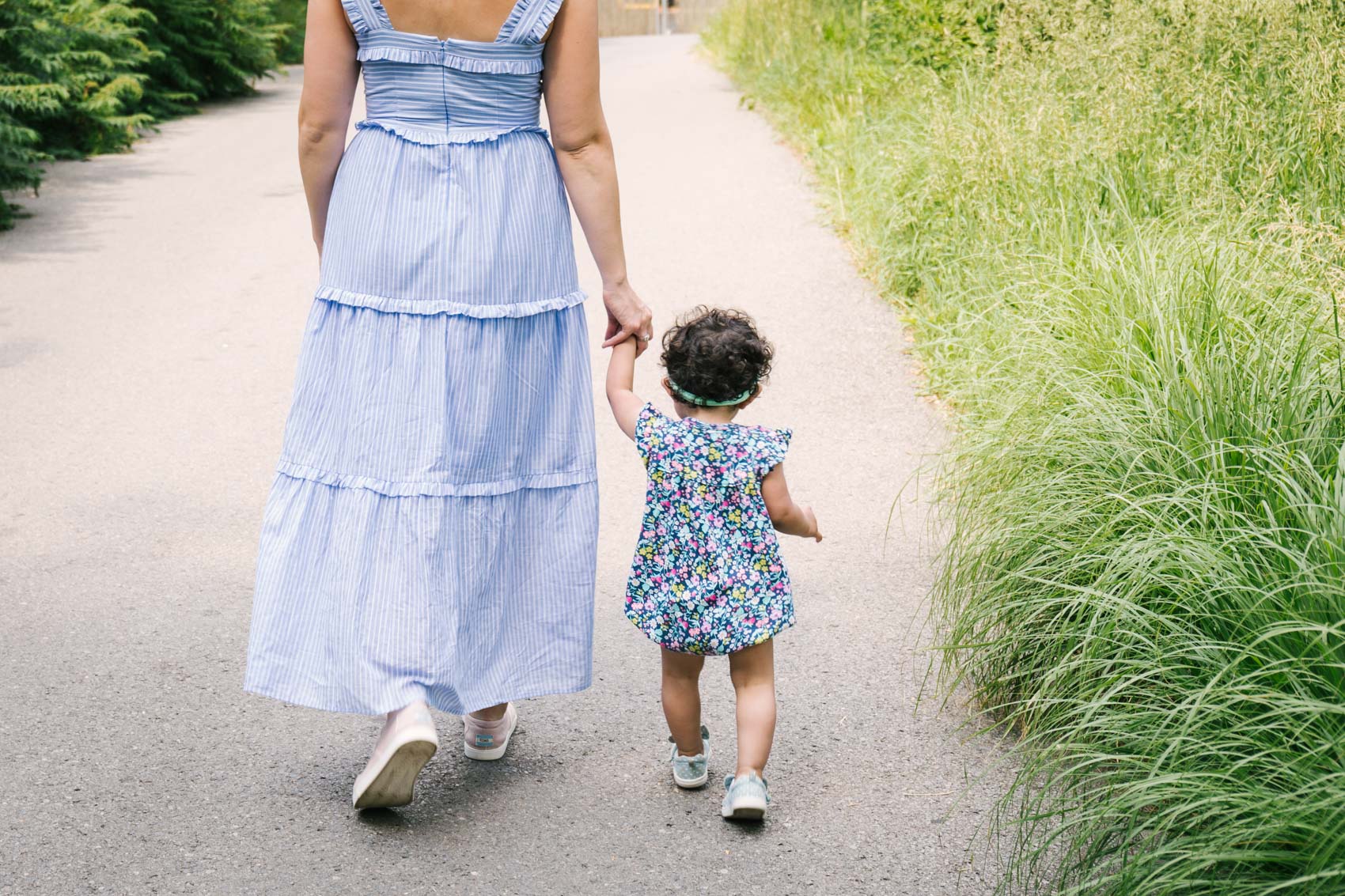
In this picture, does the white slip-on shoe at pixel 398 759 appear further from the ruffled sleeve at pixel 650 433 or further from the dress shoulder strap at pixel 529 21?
the dress shoulder strap at pixel 529 21

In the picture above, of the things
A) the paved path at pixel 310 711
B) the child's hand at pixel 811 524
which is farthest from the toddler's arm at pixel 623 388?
the paved path at pixel 310 711

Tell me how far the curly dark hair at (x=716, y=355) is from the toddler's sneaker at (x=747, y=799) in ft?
2.84

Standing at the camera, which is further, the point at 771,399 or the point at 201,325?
the point at 201,325

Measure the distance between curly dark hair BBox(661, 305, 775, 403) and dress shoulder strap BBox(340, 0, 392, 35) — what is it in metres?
0.89

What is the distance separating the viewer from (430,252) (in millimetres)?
3016

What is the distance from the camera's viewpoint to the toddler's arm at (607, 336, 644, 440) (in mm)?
3062

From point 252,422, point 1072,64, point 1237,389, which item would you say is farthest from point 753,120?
point 1237,389

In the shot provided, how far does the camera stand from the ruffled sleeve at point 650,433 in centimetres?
302

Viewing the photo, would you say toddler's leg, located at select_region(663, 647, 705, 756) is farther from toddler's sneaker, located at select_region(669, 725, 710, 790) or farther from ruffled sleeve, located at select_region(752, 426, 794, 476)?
ruffled sleeve, located at select_region(752, 426, 794, 476)

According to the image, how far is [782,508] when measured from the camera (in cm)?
304

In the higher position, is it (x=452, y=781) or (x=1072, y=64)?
(x=1072, y=64)

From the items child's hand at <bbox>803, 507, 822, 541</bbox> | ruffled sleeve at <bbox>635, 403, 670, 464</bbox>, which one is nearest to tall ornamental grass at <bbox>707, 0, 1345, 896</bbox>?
child's hand at <bbox>803, 507, 822, 541</bbox>

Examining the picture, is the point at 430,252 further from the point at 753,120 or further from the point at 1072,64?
the point at 753,120

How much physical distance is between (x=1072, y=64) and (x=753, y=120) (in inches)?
291
